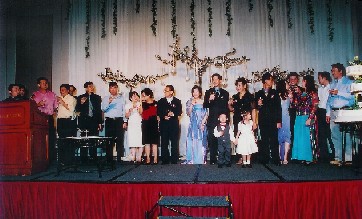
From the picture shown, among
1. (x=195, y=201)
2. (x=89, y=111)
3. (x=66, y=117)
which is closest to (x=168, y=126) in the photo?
(x=89, y=111)

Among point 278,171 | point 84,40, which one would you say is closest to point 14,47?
point 84,40

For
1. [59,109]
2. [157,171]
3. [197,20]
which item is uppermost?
[197,20]

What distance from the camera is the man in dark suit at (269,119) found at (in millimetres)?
5523

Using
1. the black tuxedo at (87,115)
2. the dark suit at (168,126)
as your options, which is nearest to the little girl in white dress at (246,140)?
the dark suit at (168,126)

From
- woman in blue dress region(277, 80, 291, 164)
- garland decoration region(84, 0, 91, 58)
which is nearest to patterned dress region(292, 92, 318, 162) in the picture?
woman in blue dress region(277, 80, 291, 164)

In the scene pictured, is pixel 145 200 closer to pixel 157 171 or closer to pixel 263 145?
pixel 157 171

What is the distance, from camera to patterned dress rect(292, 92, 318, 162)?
5387 mm

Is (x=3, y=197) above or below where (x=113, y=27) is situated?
below

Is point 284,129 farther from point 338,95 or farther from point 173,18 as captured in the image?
point 173,18

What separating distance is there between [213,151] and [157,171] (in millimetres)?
1353

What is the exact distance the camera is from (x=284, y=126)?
5797 mm

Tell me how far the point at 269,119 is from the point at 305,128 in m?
0.61

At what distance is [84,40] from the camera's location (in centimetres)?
835

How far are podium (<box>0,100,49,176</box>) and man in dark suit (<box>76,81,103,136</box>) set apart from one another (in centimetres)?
148
